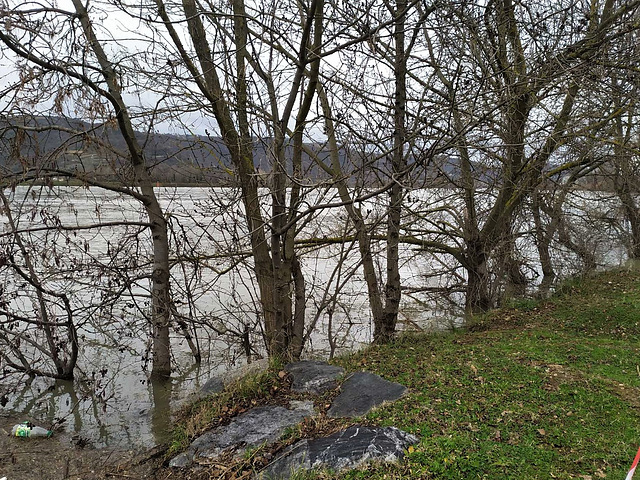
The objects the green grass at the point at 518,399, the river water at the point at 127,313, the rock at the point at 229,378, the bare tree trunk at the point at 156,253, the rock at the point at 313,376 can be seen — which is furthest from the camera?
the bare tree trunk at the point at 156,253

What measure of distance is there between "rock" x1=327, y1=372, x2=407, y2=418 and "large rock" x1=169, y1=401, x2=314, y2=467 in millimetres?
Result: 284

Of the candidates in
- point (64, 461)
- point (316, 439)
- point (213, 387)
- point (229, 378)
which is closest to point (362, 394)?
point (316, 439)

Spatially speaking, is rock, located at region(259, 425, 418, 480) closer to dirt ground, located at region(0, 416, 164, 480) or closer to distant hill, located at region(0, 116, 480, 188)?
dirt ground, located at region(0, 416, 164, 480)

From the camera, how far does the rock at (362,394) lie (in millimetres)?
4562

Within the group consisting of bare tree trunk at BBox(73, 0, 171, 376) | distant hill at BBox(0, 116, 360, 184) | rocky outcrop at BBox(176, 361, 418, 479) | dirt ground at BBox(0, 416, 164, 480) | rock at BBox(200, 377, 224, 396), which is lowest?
dirt ground at BBox(0, 416, 164, 480)

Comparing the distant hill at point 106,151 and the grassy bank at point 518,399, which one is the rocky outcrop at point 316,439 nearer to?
the grassy bank at point 518,399

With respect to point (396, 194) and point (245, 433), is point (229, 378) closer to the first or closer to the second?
point (245, 433)

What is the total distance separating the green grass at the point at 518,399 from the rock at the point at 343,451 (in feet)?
0.33

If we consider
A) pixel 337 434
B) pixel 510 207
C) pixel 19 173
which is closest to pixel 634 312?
pixel 510 207

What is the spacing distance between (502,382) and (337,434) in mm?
1782

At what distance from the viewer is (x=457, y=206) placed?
9555mm

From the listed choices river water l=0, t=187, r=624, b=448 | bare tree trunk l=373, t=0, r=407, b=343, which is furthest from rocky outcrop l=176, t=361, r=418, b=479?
bare tree trunk l=373, t=0, r=407, b=343

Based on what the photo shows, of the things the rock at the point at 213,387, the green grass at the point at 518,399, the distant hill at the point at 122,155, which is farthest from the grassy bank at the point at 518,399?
the distant hill at the point at 122,155

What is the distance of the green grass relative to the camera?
354cm
